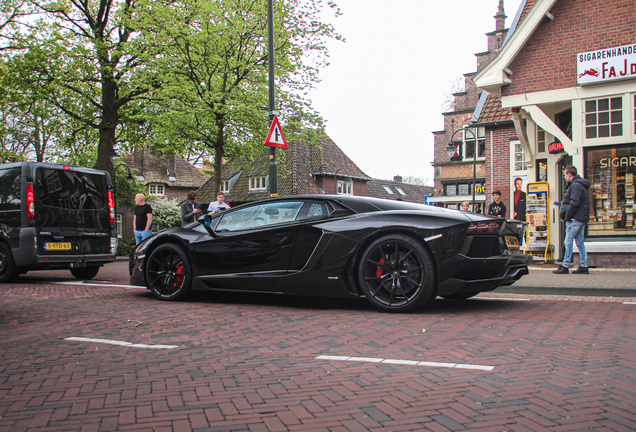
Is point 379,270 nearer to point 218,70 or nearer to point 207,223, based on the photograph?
point 207,223

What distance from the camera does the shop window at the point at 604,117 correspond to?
11.0 m

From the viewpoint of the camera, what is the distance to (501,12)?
3538 centimetres

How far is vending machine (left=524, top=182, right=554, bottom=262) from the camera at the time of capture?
12.7 metres

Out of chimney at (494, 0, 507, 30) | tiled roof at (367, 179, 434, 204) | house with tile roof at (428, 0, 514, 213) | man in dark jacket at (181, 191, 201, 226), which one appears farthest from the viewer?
tiled roof at (367, 179, 434, 204)

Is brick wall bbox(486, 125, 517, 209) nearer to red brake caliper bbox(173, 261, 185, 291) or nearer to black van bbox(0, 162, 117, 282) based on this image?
black van bbox(0, 162, 117, 282)

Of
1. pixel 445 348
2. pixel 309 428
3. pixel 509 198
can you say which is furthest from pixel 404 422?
pixel 509 198

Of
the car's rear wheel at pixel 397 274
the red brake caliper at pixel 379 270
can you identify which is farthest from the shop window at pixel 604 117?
the red brake caliper at pixel 379 270

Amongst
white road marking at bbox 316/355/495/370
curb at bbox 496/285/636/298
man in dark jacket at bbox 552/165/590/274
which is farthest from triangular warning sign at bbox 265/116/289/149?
white road marking at bbox 316/355/495/370

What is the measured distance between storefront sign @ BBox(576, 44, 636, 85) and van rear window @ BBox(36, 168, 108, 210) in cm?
979

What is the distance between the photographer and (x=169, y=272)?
6867mm

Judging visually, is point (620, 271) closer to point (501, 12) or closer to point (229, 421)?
point (229, 421)

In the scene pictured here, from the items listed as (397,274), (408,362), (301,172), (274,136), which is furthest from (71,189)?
(301,172)

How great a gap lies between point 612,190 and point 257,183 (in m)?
38.8

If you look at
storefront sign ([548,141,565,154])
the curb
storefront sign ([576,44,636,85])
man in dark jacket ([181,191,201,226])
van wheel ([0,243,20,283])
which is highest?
storefront sign ([576,44,636,85])
